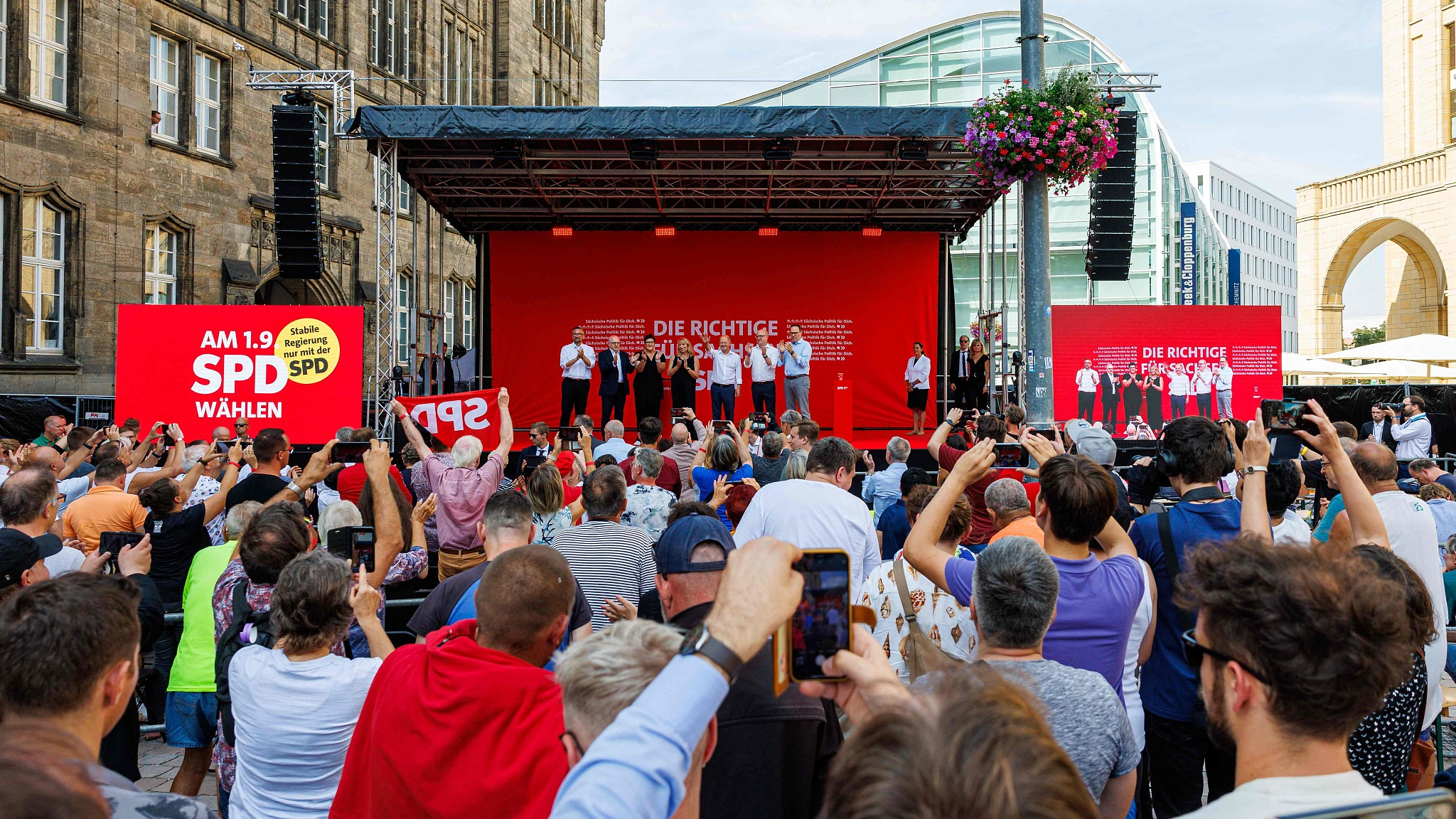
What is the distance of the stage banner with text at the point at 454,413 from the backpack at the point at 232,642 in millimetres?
6974

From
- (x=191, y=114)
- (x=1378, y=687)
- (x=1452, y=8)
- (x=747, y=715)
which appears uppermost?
(x=1452, y=8)

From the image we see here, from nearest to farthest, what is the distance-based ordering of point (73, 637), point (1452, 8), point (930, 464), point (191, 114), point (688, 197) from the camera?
point (73, 637), point (930, 464), point (688, 197), point (191, 114), point (1452, 8)

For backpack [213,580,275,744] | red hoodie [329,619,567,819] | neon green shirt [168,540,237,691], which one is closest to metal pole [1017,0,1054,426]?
neon green shirt [168,540,237,691]

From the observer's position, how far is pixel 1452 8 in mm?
25016

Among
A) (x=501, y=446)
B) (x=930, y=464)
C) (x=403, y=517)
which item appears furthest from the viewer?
(x=930, y=464)

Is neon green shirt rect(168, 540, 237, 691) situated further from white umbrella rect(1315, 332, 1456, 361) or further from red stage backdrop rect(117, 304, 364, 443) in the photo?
white umbrella rect(1315, 332, 1456, 361)

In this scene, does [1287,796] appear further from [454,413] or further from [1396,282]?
[1396,282]

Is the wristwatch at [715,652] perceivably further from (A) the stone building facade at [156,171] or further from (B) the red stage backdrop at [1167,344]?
(B) the red stage backdrop at [1167,344]

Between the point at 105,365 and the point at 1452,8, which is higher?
the point at 1452,8

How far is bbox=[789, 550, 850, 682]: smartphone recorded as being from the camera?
144 cm

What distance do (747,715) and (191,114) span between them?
20.7 metres

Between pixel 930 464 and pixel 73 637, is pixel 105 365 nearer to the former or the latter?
pixel 930 464

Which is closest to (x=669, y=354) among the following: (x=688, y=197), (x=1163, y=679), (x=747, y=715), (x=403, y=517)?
(x=688, y=197)

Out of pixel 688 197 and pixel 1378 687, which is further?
pixel 688 197
